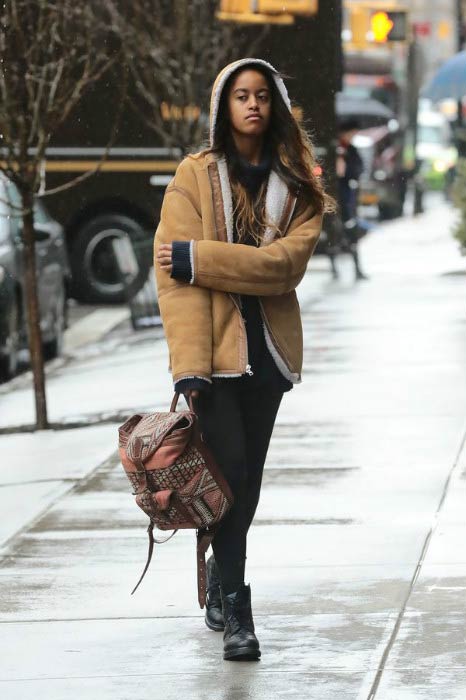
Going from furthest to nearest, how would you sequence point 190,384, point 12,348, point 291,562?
point 12,348, point 291,562, point 190,384

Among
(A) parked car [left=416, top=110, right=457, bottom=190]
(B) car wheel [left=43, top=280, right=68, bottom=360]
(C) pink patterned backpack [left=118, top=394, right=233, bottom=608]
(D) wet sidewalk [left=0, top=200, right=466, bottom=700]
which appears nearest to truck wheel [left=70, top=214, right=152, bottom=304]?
(B) car wheel [left=43, top=280, right=68, bottom=360]

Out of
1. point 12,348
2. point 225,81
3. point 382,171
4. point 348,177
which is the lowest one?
point 382,171

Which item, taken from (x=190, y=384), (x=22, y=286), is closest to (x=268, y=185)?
(x=190, y=384)

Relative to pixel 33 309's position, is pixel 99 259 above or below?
below

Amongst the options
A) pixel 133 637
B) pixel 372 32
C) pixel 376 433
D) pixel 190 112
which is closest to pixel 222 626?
pixel 133 637

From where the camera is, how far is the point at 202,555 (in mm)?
5500

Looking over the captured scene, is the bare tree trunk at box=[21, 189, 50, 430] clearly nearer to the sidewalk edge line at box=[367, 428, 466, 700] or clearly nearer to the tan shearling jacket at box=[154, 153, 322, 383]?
the sidewalk edge line at box=[367, 428, 466, 700]

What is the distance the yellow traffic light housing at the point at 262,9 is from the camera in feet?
60.0

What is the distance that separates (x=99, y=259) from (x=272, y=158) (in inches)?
567

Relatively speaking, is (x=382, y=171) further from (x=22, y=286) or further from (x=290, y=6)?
(x=22, y=286)

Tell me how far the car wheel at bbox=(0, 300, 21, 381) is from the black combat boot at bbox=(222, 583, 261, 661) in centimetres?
815

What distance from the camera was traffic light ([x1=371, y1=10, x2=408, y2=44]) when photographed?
25141 millimetres

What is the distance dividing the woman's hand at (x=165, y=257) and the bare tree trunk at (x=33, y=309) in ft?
17.2

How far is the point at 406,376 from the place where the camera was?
38.2 ft
